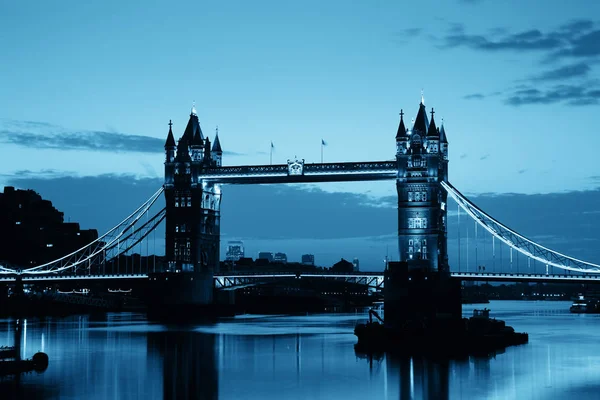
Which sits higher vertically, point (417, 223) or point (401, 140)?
point (401, 140)

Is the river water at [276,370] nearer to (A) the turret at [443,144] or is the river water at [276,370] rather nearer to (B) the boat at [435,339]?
(B) the boat at [435,339]

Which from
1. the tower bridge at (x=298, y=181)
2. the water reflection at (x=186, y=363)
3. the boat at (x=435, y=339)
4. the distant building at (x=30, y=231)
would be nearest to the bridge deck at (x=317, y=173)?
the tower bridge at (x=298, y=181)

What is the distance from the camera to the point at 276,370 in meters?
48.2

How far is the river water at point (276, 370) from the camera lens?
39.2 meters

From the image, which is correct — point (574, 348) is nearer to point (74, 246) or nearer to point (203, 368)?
point (203, 368)

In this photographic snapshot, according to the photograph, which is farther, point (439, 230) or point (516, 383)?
point (439, 230)

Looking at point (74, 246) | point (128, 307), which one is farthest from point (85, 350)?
point (74, 246)

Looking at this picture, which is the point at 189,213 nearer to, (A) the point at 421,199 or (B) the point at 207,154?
(B) the point at 207,154

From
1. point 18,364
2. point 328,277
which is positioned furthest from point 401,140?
point 18,364

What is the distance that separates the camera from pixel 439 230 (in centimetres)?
9388

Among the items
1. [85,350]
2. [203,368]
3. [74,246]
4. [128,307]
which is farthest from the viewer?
[74,246]

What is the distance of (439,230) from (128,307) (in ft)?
188

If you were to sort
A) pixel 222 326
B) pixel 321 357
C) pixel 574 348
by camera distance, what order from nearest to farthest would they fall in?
pixel 321 357 < pixel 574 348 < pixel 222 326

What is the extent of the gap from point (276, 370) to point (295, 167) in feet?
163
